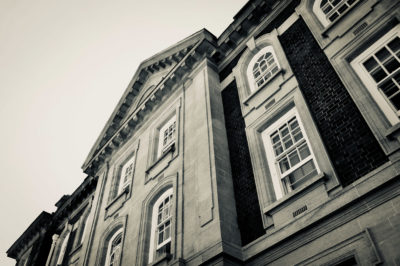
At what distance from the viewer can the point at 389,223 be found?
6102mm

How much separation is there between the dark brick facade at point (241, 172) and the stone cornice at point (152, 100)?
10.0 ft

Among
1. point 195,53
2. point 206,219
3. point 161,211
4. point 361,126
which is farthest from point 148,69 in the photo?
point 361,126

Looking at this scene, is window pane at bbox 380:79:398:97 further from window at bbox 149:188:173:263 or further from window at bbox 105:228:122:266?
window at bbox 105:228:122:266

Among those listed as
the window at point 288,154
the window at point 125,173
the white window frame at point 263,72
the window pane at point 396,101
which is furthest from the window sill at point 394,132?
the window at point 125,173

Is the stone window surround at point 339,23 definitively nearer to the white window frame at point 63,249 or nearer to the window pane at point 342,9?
the window pane at point 342,9

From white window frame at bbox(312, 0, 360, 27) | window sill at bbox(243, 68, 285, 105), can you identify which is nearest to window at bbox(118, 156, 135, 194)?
window sill at bbox(243, 68, 285, 105)

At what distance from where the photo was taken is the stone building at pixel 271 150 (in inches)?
276

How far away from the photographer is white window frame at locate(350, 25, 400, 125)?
738cm

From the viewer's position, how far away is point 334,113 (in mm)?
8586

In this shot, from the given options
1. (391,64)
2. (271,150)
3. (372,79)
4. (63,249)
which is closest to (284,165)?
(271,150)

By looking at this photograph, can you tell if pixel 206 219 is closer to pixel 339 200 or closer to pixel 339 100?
pixel 339 200

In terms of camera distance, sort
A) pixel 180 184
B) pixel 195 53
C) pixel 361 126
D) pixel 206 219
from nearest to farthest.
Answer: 1. pixel 361 126
2. pixel 206 219
3. pixel 180 184
4. pixel 195 53

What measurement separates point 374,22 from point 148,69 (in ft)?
46.3

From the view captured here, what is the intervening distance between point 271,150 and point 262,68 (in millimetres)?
4169
